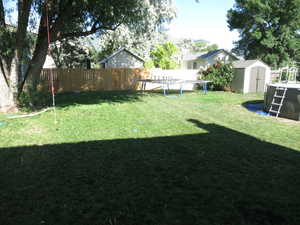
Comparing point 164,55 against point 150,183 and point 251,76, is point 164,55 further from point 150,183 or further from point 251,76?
point 150,183

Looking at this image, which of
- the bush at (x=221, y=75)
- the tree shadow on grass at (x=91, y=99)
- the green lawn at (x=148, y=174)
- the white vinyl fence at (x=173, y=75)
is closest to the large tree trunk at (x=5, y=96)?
the green lawn at (x=148, y=174)

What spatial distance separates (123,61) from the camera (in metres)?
22.2

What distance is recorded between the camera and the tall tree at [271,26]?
88.6 ft

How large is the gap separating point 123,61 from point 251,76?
12.3 m

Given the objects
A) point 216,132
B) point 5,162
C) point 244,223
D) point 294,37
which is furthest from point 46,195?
point 294,37

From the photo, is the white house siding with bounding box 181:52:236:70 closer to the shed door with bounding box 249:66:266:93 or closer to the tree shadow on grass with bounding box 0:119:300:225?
the shed door with bounding box 249:66:266:93

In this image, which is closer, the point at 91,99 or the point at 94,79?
the point at 91,99

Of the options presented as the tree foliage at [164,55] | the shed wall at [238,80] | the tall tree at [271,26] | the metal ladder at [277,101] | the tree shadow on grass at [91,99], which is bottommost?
the tree shadow on grass at [91,99]

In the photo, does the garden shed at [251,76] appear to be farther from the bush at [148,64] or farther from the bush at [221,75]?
the bush at [148,64]

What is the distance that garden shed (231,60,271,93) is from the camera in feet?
45.5

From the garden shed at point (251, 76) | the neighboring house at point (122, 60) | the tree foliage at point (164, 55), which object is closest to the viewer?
the garden shed at point (251, 76)

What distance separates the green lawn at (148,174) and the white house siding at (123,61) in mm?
16610

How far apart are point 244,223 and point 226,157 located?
1.76 meters

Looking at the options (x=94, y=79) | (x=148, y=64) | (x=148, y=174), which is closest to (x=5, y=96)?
(x=148, y=174)
